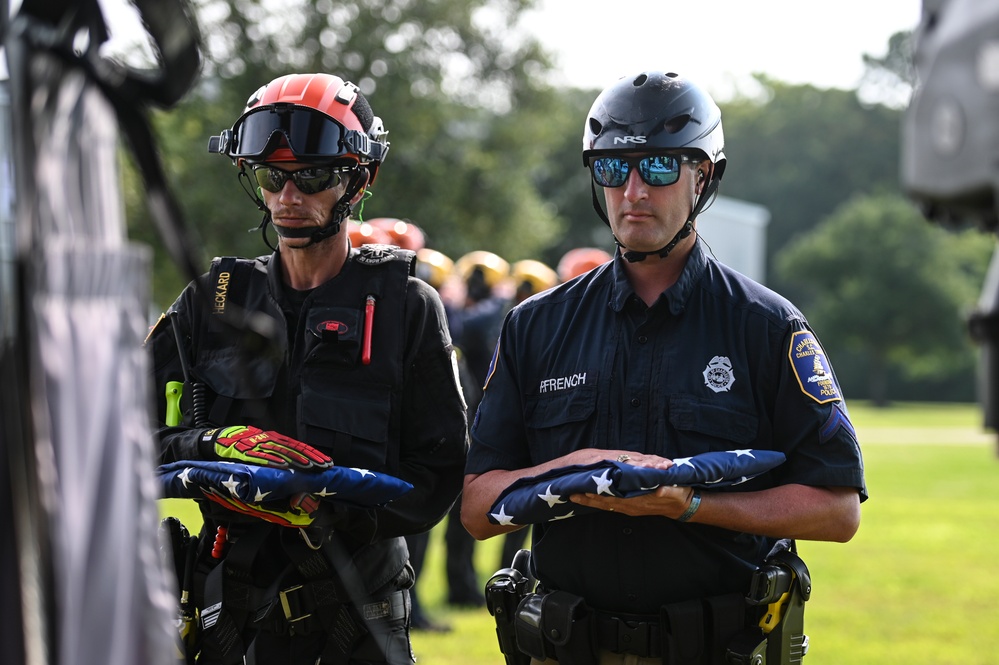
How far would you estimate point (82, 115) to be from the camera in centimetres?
178

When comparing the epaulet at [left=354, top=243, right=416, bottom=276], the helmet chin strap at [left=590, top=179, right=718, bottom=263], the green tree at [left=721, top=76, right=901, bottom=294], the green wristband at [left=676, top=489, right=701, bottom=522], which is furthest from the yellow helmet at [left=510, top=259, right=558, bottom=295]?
the green tree at [left=721, top=76, right=901, bottom=294]

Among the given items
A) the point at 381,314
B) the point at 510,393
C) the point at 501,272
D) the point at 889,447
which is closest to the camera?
the point at 510,393

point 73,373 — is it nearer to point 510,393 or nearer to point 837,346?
point 510,393

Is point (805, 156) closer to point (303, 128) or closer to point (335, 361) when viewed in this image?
point (303, 128)

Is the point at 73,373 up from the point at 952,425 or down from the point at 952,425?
up

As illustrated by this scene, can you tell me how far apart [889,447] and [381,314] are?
27429mm

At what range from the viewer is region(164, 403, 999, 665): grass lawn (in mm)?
8203

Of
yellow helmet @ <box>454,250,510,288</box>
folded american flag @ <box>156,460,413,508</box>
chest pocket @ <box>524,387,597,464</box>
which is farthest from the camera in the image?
yellow helmet @ <box>454,250,510,288</box>

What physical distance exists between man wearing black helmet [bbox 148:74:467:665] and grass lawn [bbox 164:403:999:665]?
1669 mm

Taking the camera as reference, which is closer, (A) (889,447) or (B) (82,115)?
(B) (82,115)

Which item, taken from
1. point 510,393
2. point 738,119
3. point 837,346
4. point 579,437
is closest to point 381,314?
point 510,393

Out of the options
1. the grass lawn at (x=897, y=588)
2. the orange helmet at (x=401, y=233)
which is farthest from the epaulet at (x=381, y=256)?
the orange helmet at (x=401, y=233)

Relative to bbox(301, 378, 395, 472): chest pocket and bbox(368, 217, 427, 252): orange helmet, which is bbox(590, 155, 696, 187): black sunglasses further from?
bbox(368, 217, 427, 252): orange helmet

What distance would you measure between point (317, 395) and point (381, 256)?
0.52 meters
